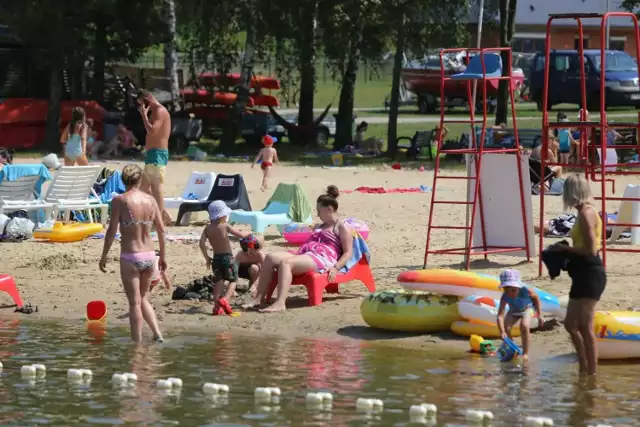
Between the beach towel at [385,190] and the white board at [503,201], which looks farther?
the beach towel at [385,190]

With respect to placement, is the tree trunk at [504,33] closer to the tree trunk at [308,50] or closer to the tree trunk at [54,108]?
the tree trunk at [308,50]

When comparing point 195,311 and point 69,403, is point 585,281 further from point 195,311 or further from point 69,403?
point 195,311

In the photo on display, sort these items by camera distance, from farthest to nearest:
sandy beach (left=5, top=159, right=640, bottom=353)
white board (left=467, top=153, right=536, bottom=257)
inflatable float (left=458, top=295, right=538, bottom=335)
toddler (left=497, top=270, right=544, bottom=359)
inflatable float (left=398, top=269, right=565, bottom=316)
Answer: white board (left=467, top=153, right=536, bottom=257) < sandy beach (left=5, top=159, right=640, bottom=353) < inflatable float (left=398, top=269, right=565, bottom=316) < inflatable float (left=458, top=295, right=538, bottom=335) < toddler (left=497, top=270, right=544, bottom=359)

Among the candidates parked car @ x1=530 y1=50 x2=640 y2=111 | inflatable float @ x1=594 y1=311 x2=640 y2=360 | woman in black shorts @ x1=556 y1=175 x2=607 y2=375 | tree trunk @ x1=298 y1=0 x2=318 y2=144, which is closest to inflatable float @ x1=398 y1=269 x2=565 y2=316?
inflatable float @ x1=594 y1=311 x2=640 y2=360

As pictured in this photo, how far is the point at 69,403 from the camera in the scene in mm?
8234

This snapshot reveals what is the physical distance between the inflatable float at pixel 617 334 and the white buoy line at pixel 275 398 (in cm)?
201

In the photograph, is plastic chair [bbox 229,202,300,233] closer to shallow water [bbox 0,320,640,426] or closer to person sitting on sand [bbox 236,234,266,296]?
person sitting on sand [bbox 236,234,266,296]

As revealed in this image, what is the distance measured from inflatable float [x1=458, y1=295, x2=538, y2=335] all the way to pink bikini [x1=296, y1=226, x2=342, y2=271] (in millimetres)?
1512

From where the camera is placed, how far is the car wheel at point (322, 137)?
32.0m

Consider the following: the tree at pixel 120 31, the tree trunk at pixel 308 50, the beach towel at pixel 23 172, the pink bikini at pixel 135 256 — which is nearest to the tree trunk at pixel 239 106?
the tree trunk at pixel 308 50

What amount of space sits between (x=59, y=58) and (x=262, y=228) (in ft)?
52.3

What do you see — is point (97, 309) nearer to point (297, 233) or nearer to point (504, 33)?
point (297, 233)

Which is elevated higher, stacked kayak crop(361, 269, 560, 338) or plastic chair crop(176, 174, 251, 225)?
plastic chair crop(176, 174, 251, 225)

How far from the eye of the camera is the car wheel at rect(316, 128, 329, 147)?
32.0m
